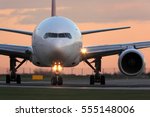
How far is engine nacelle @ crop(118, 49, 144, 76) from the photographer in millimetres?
36844

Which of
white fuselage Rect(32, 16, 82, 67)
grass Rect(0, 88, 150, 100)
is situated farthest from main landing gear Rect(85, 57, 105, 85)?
grass Rect(0, 88, 150, 100)

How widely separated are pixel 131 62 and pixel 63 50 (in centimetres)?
465

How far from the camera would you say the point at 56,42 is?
3531 centimetres

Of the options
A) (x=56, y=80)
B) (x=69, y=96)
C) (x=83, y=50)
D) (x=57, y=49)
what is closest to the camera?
(x=69, y=96)

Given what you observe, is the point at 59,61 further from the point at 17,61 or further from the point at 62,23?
the point at 17,61

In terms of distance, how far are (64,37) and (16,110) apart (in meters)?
20.1

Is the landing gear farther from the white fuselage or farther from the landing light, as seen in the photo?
the landing light

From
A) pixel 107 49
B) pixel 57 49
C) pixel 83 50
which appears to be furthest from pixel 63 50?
pixel 107 49

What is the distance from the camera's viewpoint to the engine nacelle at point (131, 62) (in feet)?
121

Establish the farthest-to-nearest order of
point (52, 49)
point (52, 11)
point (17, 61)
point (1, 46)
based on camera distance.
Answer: point (52, 11)
point (17, 61)
point (1, 46)
point (52, 49)

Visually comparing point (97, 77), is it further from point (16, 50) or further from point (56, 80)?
point (56, 80)

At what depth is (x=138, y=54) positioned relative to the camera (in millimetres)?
36875

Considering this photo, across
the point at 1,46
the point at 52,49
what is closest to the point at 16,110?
the point at 52,49

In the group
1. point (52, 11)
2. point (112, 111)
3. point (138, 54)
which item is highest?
point (52, 11)
